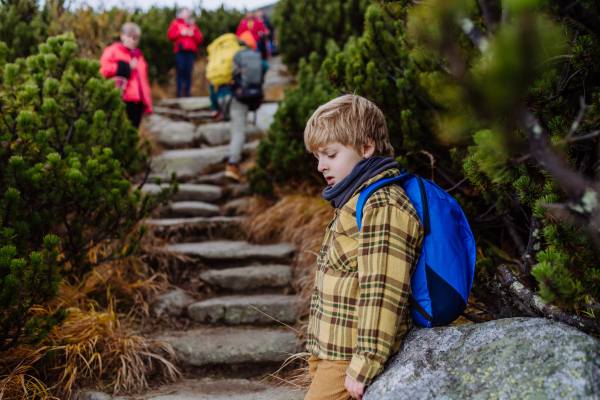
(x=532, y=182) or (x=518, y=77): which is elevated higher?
(x=518, y=77)

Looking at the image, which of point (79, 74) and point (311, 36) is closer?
point (79, 74)

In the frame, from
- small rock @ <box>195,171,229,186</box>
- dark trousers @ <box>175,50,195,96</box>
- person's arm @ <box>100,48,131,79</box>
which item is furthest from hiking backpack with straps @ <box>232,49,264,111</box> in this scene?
dark trousers @ <box>175,50,195,96</box>

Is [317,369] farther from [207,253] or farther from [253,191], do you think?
[253,191]

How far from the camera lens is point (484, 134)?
907 mm

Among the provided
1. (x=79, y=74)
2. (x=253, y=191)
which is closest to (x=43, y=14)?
(x=79, y=74)

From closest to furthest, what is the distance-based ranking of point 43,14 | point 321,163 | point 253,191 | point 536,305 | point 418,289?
point 418,289
point 536,305
point 321,163
point 253,191
point 43,14

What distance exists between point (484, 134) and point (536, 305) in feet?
2.98

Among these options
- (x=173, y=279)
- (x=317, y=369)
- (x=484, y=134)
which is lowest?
(x=173, y=279)

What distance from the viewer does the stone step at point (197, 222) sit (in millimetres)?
4348

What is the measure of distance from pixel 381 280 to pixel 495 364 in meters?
0.40

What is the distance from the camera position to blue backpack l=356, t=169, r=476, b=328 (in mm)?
1301

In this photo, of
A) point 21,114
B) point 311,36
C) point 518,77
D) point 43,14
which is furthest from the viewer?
point 311,36

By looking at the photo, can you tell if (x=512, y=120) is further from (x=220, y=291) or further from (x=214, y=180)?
(x=214, y=180)

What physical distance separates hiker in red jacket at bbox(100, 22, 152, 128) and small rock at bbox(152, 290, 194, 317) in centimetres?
250
